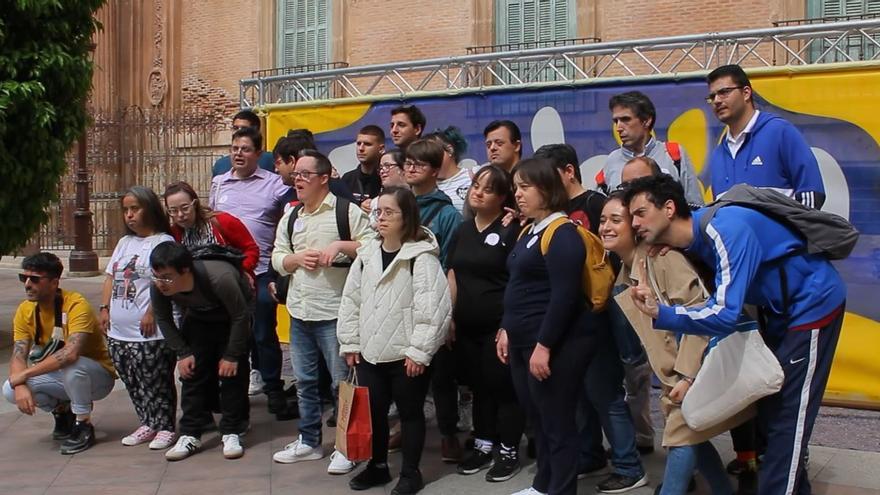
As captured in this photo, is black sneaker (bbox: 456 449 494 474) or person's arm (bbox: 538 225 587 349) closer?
person's arm (bbox: 538 225 587 349)

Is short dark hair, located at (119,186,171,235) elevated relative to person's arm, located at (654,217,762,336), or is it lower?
elevated

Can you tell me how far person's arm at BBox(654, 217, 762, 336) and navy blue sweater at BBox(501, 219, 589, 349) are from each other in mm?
752

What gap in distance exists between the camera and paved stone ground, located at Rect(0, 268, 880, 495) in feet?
17.8

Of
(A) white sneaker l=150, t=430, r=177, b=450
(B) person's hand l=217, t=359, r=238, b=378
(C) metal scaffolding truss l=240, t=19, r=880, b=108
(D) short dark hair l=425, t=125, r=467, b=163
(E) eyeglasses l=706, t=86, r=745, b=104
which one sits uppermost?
(C) metal scaffolding truss l=240, t=19, r=880, b=108

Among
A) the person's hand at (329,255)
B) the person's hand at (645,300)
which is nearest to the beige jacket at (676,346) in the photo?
the person's hand at (645,300)

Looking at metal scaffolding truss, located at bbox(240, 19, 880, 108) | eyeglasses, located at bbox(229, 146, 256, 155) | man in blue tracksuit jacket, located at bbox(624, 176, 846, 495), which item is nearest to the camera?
man in blue tracksuit jacket, located at bbox(624, 176, 846, 495)

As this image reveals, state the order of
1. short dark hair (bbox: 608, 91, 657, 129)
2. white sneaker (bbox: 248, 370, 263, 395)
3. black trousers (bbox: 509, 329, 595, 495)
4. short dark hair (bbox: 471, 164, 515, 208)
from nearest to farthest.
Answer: black trousers (bbox: 509, 329, 595, 495), short dark hair (bbox: 471, 164, 515, 208), short dark hair (bbox: 608, 91, 657, 129), white sneaker (bbox: 248, 370, 263, 395)

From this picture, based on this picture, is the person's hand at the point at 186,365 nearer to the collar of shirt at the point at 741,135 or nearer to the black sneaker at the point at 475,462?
the black sneaker at the point at 475,462

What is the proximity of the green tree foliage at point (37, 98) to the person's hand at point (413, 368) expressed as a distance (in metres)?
5.48

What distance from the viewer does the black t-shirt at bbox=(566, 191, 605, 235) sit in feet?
17.4

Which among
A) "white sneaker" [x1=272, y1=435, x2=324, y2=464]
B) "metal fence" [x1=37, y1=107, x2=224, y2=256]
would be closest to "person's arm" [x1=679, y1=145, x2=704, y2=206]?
"white sneaker" [x1=272, y1=435, x2=324, y2=464]

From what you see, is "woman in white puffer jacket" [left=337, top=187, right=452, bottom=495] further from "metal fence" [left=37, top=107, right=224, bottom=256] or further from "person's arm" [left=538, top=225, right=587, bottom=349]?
"metal fence" [left=37, top=107, right=224, bottom=256]

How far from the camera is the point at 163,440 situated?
6.27 m

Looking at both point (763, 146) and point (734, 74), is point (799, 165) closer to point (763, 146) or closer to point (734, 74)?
point (763, 146)
